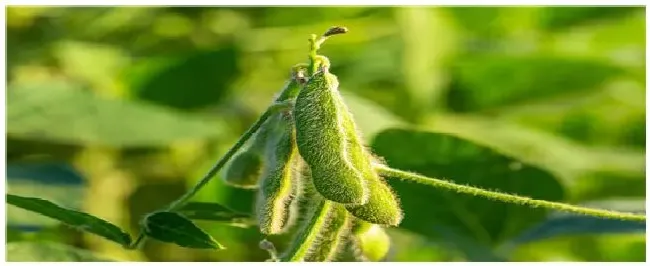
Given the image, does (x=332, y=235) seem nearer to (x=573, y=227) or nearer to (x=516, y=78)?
(x=573, y=227)

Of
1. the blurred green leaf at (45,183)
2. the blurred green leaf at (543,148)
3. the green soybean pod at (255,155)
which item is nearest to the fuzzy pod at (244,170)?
the green soybean pod at (255,155)

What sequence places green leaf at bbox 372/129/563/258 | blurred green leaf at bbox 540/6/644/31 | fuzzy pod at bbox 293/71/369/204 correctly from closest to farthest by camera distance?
fuzzy pod at bbox 293/71/369/204 < green leaf at bbox 372/129/563/258 < blurred green leaf at bbox 540/6/644/31

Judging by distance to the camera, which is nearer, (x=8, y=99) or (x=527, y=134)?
(x=8, y=99)

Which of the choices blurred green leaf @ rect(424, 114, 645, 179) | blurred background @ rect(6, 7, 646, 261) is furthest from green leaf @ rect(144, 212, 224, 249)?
blurred green leaf @ rect(424, 114, 645, 179)

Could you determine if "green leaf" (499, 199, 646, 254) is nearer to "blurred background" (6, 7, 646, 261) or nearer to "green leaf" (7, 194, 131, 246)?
"blurred background" (6, 7, 646, 261)

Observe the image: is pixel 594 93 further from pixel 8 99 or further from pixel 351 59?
pixel 8 99
